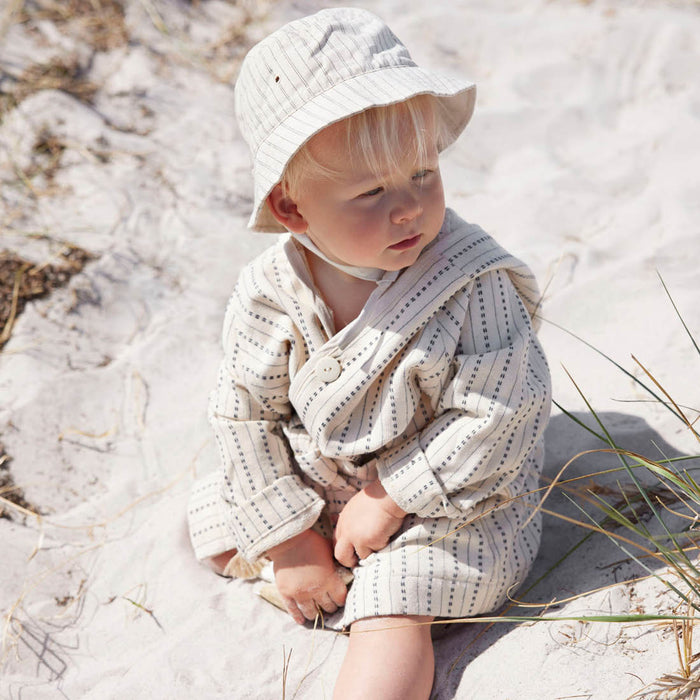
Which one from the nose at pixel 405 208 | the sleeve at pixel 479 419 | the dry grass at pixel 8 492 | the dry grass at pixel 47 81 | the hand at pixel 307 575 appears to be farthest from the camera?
the dry grass at pixel 47 81

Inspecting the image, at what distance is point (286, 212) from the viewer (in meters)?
1.59

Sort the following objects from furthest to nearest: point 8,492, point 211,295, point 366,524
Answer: point 211,295 → point 8,492 → point 366,524

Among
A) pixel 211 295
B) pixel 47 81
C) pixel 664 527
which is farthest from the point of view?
pixel 47 81

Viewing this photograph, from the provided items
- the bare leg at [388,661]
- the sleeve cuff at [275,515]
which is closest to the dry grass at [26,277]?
the sleeve cuff at [275,515]

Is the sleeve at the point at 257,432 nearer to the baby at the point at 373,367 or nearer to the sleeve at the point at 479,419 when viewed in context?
the baby at the point at 373,367

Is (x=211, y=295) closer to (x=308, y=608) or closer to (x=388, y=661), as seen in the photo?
(x=308, y=608)

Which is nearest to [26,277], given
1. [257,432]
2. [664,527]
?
[257,432]

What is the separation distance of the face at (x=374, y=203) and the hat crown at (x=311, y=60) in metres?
0.08

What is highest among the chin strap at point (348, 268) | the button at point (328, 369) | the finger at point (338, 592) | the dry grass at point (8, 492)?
the chin strap at point (348, 268)

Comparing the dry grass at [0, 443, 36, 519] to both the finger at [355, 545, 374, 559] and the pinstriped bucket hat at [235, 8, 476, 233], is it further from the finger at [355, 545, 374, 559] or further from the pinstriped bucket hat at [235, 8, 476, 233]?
the pinstriped bucket hat at [235, 8, 476, 233]

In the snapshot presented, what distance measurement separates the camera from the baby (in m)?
1.43

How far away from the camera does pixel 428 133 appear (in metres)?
1.48

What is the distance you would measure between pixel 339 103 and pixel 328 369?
519 mm

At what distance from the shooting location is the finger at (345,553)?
1762mm
